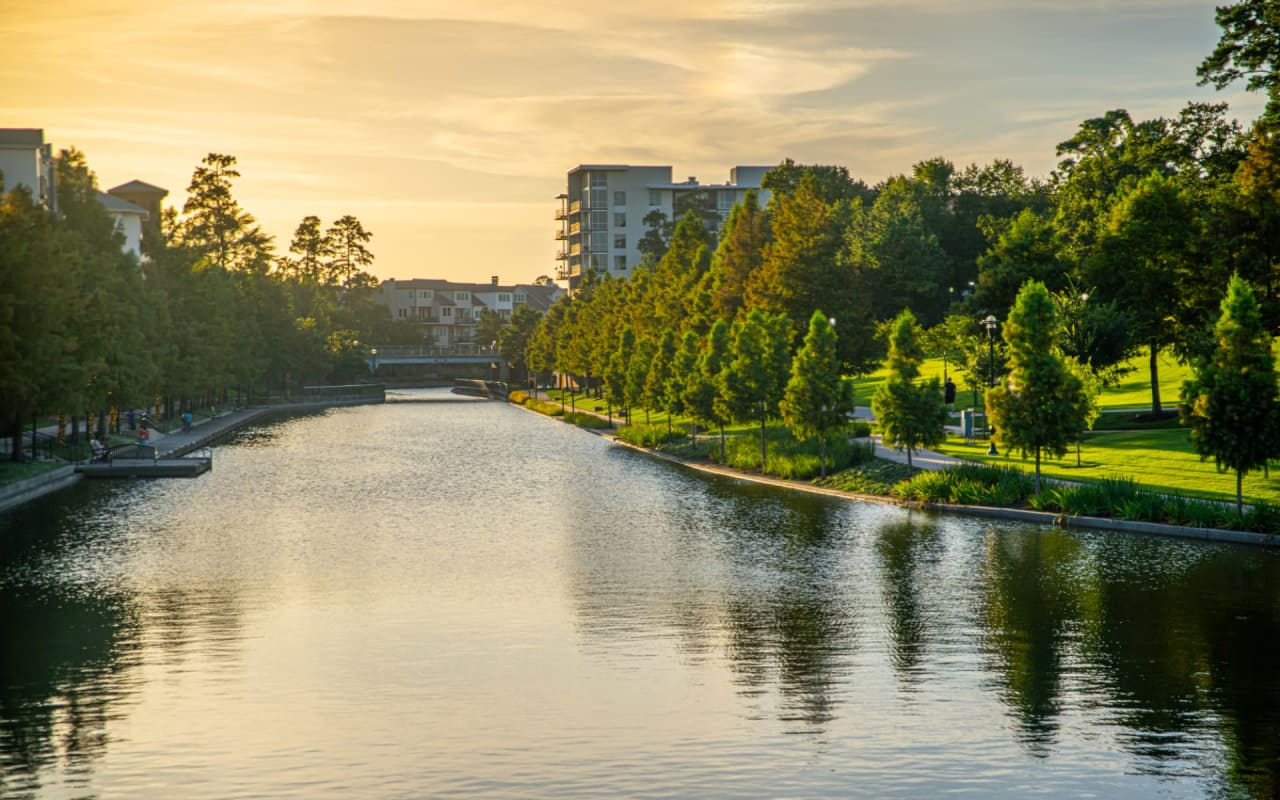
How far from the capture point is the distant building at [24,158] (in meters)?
82.5

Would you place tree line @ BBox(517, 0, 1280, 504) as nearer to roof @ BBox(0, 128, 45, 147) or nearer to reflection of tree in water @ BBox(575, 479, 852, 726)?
reflection of tree in water @ BBox(575, 479, 852, 726)

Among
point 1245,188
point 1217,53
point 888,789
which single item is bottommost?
point 888,789

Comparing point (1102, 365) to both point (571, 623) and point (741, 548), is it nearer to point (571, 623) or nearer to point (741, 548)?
point (741, 548)

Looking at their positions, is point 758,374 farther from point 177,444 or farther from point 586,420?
point 586,420

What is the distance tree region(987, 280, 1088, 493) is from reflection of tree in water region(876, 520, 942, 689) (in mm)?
5293

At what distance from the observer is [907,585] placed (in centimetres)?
3005

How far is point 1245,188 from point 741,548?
3146 centimetres

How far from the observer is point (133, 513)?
148 ft

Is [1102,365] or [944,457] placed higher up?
[1102,365]

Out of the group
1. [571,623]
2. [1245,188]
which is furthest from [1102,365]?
[571,623]

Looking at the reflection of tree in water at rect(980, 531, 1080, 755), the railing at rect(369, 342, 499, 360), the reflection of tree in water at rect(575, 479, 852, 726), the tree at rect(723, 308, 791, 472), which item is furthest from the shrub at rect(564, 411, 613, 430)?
the railing at rect(369, 342, 499, 360)

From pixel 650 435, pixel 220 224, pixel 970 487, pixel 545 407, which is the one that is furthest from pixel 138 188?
pixel 970 487

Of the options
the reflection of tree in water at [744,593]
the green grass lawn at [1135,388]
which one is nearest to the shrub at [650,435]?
the green grass lawn at [1135,388]

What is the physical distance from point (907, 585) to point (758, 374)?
29.5 meters
